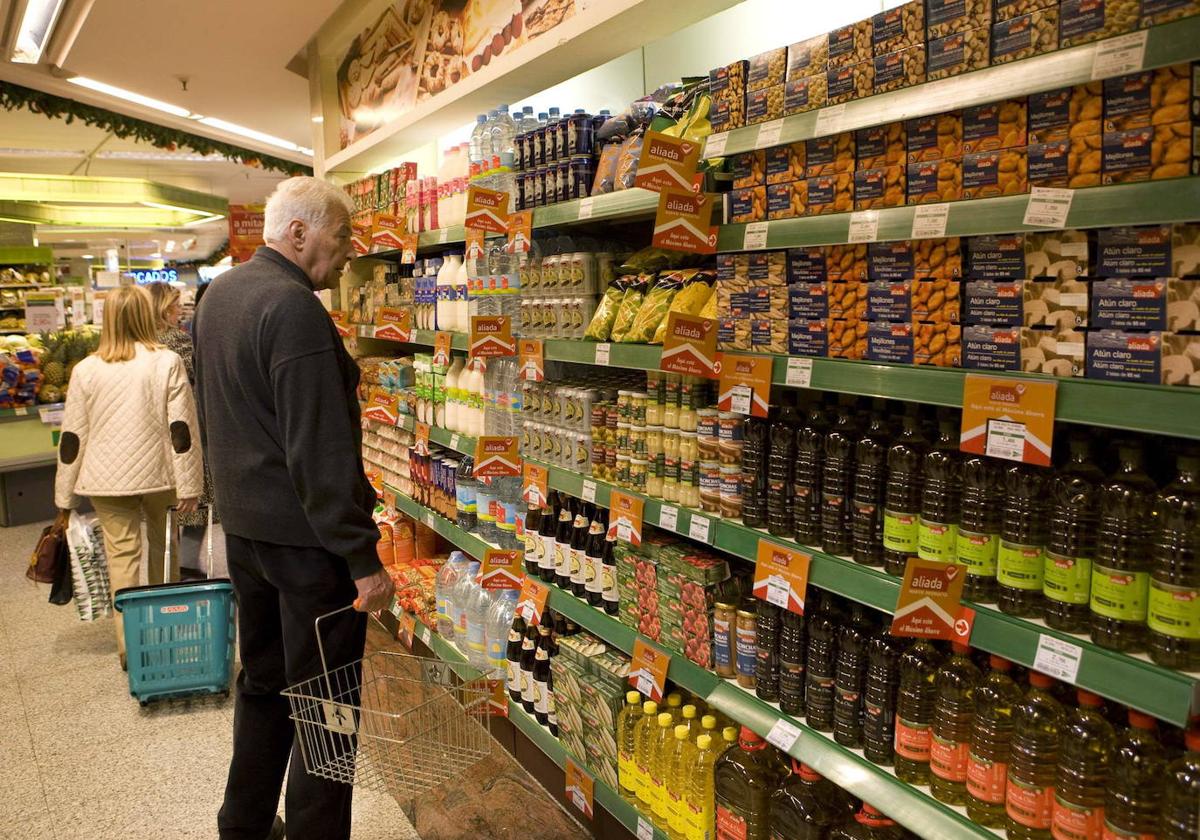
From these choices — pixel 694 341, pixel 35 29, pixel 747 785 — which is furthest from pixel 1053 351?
pixel 35 29

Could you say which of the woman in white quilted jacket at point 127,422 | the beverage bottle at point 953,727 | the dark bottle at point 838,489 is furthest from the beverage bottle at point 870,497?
the woman in white quilted jacket at point 127,422

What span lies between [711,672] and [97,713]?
3288 mm

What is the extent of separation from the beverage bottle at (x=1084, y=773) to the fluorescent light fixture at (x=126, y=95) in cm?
725

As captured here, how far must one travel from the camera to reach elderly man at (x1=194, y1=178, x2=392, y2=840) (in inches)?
92.3

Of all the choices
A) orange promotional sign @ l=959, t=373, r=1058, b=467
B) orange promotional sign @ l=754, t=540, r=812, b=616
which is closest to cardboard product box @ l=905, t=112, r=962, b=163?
orange promotional sign @ l=959, t=373, r=1058, b=467

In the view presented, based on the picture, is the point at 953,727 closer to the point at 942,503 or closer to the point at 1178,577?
the point at 942,503

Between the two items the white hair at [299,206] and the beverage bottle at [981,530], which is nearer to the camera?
the beverage bottle at [981,530]

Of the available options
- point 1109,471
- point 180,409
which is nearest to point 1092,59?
point 1109,471

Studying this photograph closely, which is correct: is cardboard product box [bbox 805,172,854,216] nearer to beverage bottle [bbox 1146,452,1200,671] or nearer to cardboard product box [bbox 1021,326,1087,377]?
cardboard product box [bbox 1021,326,1087,377]

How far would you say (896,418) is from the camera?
2.01m

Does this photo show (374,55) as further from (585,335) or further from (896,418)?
(896,418)

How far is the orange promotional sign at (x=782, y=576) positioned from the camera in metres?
2.01

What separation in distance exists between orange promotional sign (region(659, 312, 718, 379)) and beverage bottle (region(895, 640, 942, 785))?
876 mm

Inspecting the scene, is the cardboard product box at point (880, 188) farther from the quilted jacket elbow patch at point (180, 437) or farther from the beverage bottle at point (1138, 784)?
the quilted jacket elbow patch at point (180, 437)
